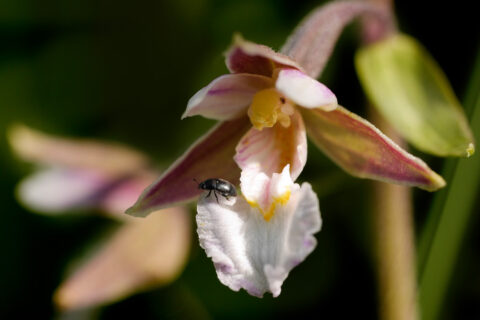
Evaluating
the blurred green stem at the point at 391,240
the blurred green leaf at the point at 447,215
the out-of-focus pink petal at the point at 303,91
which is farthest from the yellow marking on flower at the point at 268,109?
the blurred green stem at the point at 391,240

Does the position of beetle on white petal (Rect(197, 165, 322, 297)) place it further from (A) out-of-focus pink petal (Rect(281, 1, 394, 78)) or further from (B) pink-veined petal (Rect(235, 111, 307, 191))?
(A) out-of-focus pink petal (Rect(281, 1, 394, 78))

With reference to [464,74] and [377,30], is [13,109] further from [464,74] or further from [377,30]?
[464,74]

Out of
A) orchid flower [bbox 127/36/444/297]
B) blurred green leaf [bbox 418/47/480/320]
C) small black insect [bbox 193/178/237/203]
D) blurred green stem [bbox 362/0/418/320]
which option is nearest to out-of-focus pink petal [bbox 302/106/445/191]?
orchid flower [bbox 127/36/444/297]

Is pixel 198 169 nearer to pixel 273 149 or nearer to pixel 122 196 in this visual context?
pixel 273 149

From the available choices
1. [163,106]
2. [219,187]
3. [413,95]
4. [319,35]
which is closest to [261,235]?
[219,187]

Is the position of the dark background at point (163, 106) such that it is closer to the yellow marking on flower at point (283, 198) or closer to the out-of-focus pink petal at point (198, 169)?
the out-of-focus pink petal at point (198, 169)
